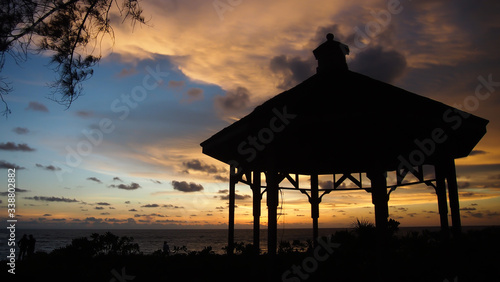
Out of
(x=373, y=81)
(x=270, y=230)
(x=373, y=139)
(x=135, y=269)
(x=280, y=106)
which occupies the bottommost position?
(x=135, y=269)

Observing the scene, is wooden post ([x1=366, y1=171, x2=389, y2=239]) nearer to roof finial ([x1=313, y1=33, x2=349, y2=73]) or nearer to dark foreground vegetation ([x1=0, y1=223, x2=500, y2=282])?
dark foreground vegetation ([x1=0, y1=223, x2=500, y2=282])

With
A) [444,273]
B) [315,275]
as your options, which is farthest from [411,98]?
[315,275]

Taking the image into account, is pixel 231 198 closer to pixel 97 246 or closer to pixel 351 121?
pixel 351 121

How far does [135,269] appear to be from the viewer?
31.2 feet

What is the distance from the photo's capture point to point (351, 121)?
6.16m

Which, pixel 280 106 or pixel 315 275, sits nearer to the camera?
pixel 280 106

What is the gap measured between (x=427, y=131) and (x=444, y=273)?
2963 millimetres

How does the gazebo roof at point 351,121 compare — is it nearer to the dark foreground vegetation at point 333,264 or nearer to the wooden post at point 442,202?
the wooden post at point 442,202

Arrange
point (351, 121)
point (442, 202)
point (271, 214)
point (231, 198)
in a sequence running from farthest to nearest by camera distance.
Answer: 1. point (231, 198)
2. point (442, 202)
3. point (271, 214)
4. point (351, 121)

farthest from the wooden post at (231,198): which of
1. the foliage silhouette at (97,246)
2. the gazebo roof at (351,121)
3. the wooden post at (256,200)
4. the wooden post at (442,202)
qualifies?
the wooden post at (442,202)

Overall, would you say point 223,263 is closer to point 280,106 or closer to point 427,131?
point 280,106

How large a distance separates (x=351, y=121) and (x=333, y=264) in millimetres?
3830

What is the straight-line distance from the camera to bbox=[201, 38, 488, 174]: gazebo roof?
20.0 ft

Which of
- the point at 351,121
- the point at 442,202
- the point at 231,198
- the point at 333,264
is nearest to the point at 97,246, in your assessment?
the point at 231,198
